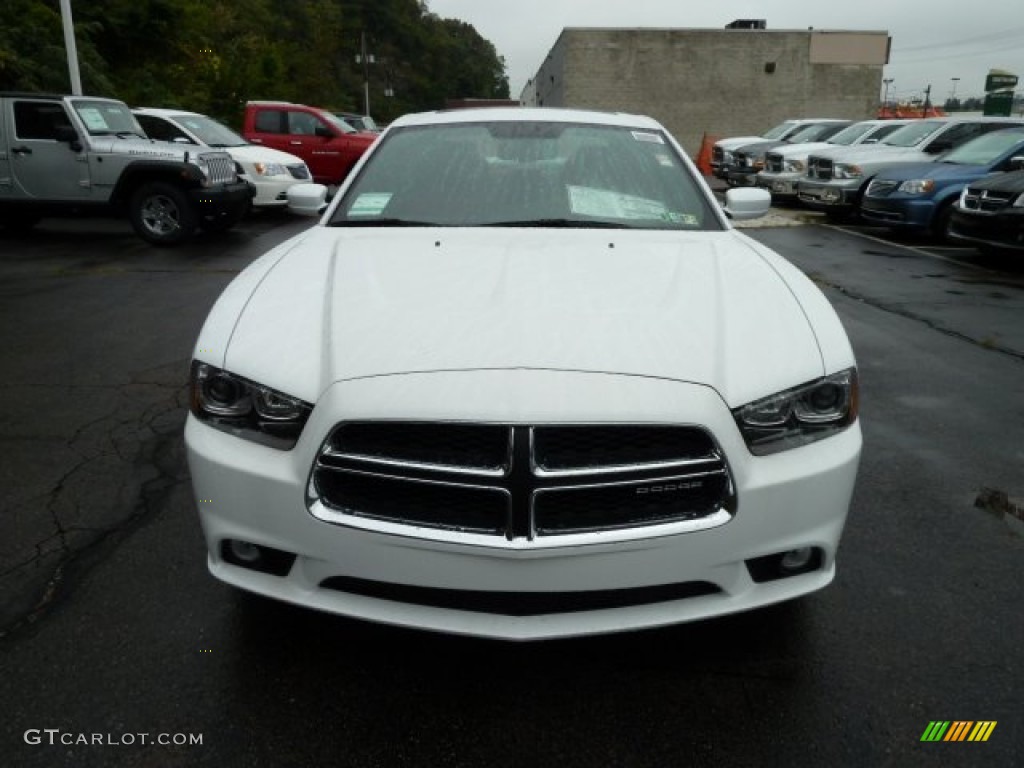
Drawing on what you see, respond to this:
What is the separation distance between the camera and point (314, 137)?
1592 centimetres

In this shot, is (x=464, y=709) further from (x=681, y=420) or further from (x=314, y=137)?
(x=314, y=137)

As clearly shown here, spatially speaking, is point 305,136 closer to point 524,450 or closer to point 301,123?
point 301,123

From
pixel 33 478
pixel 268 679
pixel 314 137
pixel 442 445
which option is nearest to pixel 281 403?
pixel 442 445

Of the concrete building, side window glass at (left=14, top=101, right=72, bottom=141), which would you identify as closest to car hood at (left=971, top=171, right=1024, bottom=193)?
side window glass at (left=14, top=101, right=72, bottom=141)

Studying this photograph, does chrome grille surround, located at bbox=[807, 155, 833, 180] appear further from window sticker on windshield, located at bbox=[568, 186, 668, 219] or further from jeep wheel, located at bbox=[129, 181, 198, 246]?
window sticker on windshield, located at bbox=[568, 186, 668, 219]

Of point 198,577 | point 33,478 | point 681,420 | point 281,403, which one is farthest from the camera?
point 33,478

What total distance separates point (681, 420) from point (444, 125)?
97.3 inches

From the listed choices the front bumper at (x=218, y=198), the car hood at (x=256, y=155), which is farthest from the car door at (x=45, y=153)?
the car hood at (x=256, y=155)

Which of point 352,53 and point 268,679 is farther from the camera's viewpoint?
point 352,53

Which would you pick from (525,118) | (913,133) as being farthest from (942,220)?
(525,118)

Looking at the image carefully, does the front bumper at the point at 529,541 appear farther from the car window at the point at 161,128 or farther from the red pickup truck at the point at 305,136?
the red pickup truck at the point at 305,136

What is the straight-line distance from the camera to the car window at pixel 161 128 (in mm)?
12609

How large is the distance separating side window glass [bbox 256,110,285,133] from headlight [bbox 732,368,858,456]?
15.5 m

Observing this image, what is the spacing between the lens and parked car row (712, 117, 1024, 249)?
9.53 m
